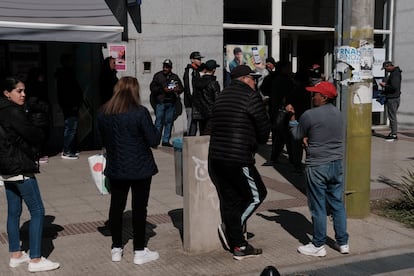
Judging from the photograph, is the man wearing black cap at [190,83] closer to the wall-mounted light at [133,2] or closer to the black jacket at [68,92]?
the wall-mounted light at [133,2]

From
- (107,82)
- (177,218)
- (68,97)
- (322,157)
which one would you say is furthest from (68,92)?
(322,157)

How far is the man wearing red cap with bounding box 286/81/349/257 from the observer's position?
17.7 feet

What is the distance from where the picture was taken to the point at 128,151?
5070 millimetres

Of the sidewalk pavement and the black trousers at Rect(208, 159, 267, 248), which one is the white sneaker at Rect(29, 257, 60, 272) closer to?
the sidewalk pavement

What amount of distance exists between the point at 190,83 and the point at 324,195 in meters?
6.93

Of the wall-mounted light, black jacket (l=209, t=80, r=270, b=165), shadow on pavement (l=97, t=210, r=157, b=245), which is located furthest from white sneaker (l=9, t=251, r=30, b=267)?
the wall-mounted light

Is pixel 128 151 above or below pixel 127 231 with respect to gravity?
above

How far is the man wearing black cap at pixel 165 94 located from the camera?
11820 millimetres

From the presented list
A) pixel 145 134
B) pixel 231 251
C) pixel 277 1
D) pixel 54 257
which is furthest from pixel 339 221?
pixel 277 1

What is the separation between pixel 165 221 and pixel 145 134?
195 cm

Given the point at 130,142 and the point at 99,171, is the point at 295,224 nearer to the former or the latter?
the point at 99,171

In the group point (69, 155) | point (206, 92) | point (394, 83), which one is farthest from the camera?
point (394, 83)

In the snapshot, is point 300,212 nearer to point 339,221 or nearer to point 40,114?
point 339,221

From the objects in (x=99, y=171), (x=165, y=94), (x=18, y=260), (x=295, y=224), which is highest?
(x=165, y=94)
